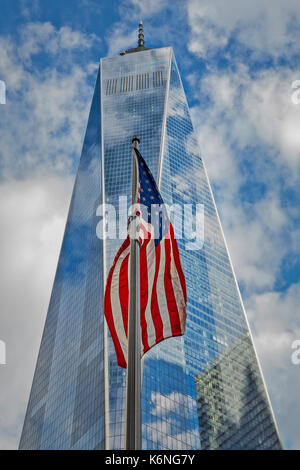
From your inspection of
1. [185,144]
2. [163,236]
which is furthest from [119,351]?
[185,144]

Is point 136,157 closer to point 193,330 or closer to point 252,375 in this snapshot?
point 193,330

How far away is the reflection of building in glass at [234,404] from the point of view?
90.8 metres

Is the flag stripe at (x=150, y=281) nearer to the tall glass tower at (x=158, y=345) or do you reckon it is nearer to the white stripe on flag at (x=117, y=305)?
the white stripe on flag at (x=117, y=305)

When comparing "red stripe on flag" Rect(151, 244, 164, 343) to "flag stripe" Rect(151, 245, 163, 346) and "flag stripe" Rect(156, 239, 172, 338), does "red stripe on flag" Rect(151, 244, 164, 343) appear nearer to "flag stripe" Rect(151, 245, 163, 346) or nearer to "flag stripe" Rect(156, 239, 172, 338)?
"flag stripe" Rect(151, 245, 163, 346)

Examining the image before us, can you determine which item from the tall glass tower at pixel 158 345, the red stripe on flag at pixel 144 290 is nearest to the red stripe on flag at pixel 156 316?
the red stripe on flag at pixel 144 290

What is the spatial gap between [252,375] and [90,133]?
7859cm

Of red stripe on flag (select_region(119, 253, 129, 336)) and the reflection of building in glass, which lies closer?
red stripe on flag (select_region(119, 253, 129, 336))

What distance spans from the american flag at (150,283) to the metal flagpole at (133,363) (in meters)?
1.07

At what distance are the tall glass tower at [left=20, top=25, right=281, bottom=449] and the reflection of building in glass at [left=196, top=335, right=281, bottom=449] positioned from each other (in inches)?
8.5

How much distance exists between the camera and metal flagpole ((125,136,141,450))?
14828mm

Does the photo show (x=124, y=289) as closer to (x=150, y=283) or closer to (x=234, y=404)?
(x=150, y=283)

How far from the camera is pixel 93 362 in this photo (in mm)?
89688
